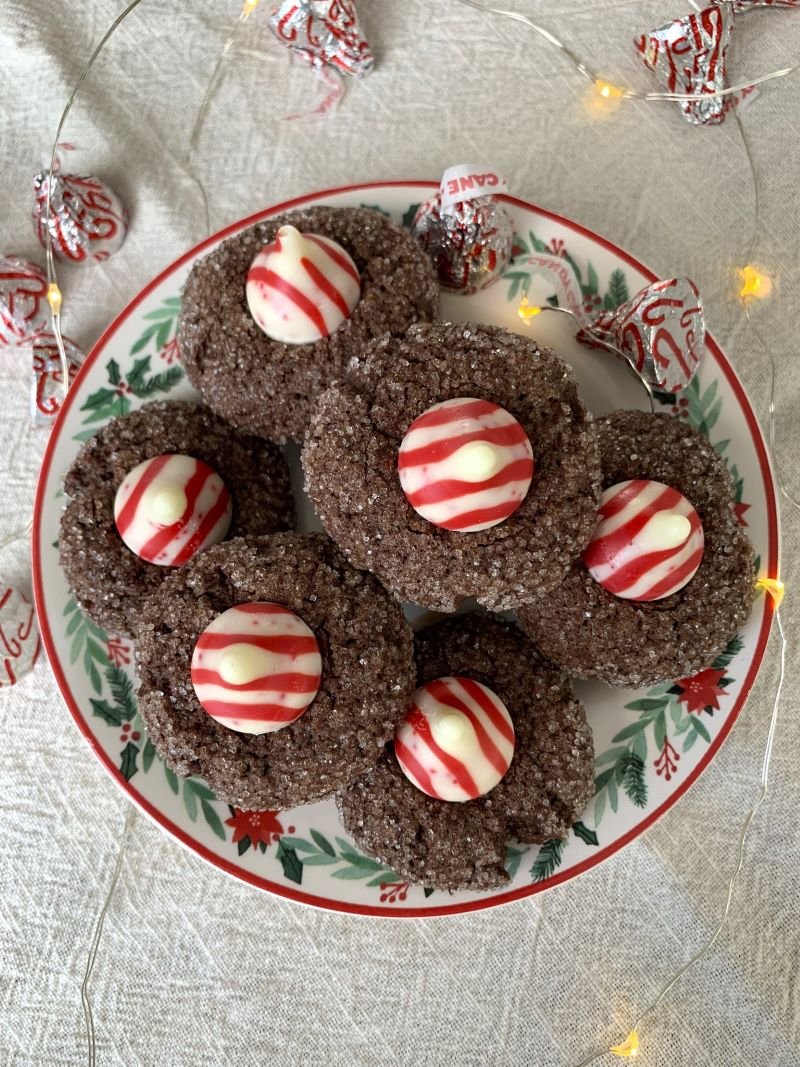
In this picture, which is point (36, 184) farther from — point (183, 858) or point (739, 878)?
point (739, 878)

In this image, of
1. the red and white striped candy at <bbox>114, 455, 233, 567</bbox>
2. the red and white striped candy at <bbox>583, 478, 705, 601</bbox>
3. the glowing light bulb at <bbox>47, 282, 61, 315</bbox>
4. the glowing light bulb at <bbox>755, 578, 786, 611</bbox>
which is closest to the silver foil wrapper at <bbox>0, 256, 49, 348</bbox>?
the glowing light bulb at <bbox>47, 282, 61, 315</bbox>

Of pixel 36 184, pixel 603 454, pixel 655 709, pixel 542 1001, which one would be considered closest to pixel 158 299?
pixel 36 184

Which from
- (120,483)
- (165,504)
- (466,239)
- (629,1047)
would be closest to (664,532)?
(466,239)

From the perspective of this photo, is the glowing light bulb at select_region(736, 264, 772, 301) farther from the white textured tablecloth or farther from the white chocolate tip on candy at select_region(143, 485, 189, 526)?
the white chocolate tip on candy at select_region(143, 485, 189, 526)

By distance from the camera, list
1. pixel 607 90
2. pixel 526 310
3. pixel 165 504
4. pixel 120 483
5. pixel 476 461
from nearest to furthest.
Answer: pixel 476 461 → pixel 165 504 → pixel 120 483 → pixel 526 310 → pixel 607 90

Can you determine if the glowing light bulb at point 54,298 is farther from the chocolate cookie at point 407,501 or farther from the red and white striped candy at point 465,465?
the red and white striped candy at point 465,465

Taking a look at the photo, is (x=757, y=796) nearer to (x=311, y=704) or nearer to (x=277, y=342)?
(x=311, y=704)
